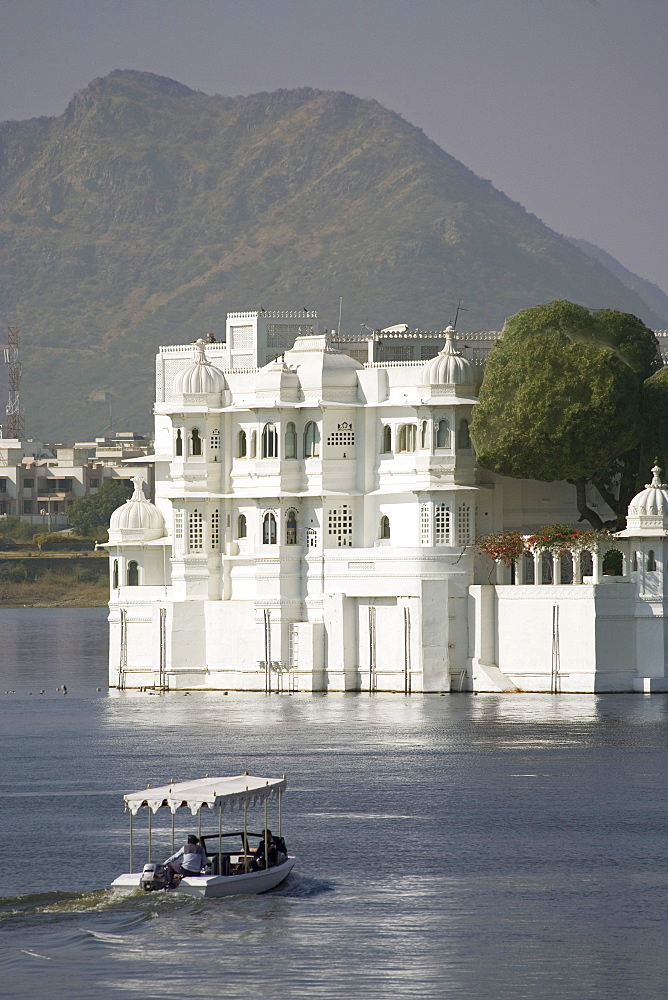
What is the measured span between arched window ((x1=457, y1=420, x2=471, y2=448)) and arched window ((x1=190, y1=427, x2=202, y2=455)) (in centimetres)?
1258

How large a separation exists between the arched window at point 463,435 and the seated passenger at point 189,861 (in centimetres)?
4364

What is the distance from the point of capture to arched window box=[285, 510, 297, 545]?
92.3m

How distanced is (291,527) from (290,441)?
3.86 m

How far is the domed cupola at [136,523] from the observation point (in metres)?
99.1

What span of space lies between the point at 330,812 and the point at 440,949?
1561 centimetres

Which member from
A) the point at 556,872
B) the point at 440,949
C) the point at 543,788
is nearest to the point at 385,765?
the point at 543,788

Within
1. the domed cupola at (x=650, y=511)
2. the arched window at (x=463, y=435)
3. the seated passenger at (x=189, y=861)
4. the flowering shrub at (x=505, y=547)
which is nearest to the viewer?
the seated passenger at (x=189, y=861)

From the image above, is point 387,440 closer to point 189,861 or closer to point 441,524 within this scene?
point 441,524

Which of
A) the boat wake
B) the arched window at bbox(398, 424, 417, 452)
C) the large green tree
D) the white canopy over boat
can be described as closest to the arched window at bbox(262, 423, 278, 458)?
the arched window at bbox(398, 424, 417, 452)

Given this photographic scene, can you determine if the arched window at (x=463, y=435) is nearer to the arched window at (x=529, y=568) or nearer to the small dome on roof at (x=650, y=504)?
the arched window at (x=529, y=568)

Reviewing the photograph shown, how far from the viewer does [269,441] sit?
92750 mm

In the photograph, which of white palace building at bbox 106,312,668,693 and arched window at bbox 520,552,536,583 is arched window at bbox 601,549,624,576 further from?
arched window at bbox 520,552,536,583

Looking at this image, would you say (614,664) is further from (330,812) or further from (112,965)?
(112,965)

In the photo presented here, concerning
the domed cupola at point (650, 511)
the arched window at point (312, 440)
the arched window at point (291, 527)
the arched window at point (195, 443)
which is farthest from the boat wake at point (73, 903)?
the arched window at point (195, 443)
